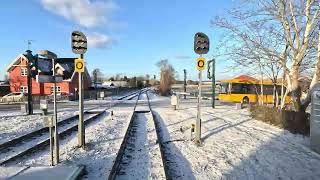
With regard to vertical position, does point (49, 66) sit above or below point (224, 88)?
above

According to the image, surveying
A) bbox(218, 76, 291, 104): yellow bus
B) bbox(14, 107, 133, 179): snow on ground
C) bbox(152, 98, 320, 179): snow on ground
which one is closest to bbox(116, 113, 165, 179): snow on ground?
bbox(14, 107, 133, 179): snow on ground

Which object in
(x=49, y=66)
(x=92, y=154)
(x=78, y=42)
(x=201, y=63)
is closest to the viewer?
(x=92, y=154)

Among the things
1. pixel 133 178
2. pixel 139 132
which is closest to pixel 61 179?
pixel 133 178

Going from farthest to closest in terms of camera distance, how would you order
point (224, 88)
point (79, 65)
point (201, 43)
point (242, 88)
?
point (224, 88) < point (242, 88) < point (201, 43) < point (79, 65)

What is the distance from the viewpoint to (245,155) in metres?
10.6

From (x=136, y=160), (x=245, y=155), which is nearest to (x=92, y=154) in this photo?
(x=136, y=160)

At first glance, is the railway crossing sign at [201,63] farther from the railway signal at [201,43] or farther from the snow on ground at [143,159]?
the snow on ground at [143,159]

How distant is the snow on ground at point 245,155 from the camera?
28.8 feet

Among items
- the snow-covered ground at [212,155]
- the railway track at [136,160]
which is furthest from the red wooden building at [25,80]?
the railway track at [136,160]

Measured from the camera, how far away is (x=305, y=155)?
1084 centimetres

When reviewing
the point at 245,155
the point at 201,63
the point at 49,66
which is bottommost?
the point at 245,155

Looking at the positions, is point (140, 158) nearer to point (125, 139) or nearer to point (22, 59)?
point (125, 139)

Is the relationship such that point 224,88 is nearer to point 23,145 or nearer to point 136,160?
point 23,145

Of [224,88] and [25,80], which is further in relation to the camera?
[25,80]
